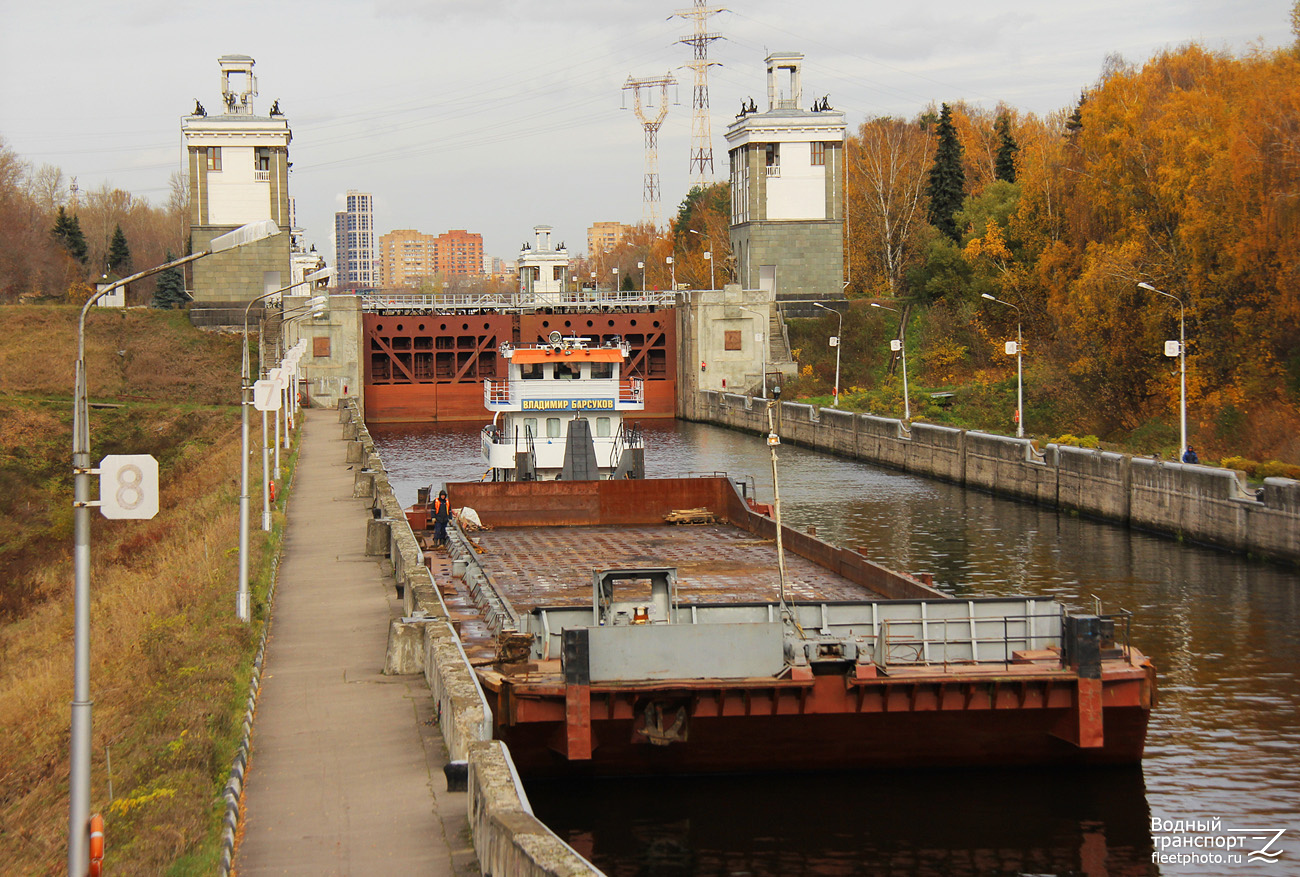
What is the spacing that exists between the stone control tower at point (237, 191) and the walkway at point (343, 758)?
160 ft

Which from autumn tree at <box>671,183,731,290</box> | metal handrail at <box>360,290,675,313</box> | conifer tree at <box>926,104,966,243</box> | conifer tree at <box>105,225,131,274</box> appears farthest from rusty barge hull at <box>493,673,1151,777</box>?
conifer tree at <box>105,225,131,274</box>

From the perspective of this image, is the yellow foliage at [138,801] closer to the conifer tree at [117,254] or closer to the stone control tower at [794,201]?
the stone control tower at [794,201]

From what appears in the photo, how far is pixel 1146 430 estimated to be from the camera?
132 ft

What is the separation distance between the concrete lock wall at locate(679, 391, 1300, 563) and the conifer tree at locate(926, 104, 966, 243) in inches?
1008

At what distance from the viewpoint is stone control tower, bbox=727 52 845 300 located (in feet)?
225

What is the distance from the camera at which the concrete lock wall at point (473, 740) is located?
8141 millimetres

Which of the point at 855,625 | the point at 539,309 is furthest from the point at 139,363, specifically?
the point at 855,625

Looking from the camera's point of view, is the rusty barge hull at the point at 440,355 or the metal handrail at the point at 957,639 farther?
the rusty barge hull at the point at 440,355

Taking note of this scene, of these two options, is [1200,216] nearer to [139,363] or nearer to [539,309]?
[539,309]

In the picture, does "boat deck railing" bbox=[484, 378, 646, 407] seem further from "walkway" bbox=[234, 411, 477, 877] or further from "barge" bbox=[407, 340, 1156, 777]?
"barge" bbox=[407, 340, 1156, 777]

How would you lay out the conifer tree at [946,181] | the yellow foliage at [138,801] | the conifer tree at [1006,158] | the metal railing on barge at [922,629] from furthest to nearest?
the conifer tree at [1006,158]
the conifer tree at [946,181]
the metal railing on barge at [922,629]
the yellow foliage at [138,801]

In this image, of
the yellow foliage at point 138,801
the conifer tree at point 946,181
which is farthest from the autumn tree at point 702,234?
the yellow foliage at point 138,801

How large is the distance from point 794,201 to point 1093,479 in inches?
1486

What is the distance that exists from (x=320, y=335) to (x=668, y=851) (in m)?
52.3
